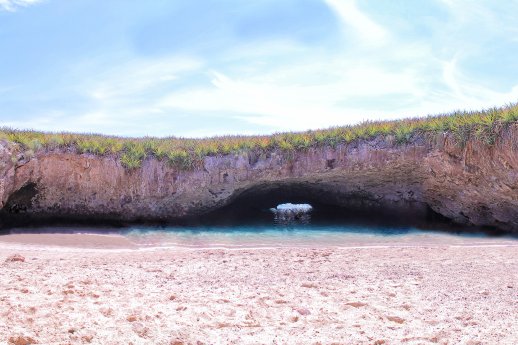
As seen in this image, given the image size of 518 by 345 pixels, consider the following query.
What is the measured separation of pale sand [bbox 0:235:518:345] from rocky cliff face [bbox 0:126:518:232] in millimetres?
4035

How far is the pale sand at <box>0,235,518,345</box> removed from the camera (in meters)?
4.16

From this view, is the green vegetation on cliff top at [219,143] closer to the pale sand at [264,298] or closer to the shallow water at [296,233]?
the shallow water at [296,233]

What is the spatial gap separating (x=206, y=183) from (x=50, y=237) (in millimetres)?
4684

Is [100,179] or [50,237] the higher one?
[100,179]

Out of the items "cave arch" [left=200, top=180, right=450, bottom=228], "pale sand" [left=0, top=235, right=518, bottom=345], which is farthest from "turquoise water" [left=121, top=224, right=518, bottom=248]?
"pale sand" [left=0, top=235, right=518, bottom=345]

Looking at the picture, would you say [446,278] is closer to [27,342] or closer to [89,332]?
[89,332]

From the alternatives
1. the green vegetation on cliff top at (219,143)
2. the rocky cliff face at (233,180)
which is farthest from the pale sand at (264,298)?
the green vegetation on cliff top at (219,143)

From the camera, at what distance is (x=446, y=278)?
633 centimetres

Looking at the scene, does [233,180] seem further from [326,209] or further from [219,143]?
[326,209]

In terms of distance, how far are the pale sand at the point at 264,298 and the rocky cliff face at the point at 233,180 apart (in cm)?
404

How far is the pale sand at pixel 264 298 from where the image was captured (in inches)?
164

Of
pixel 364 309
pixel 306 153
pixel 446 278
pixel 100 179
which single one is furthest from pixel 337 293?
pixel 100 179

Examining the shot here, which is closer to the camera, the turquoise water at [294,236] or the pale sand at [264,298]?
the pale sand at [264,298]

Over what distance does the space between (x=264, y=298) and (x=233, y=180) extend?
8262mm
